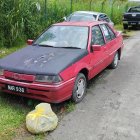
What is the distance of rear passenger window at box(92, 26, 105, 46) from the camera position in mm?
7281

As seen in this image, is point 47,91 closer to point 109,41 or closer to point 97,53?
point 97,53

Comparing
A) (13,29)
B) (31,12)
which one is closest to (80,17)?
(31,12)

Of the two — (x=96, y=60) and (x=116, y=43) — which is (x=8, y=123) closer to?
(x=96, y=60)

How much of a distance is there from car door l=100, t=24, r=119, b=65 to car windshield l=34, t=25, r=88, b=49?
3.10 feet

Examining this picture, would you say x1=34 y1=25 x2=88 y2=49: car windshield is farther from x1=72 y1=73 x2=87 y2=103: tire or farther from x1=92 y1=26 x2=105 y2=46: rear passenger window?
x1=72 y1=73 x2=87 y2=103: tire

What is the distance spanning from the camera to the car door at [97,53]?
6.93m

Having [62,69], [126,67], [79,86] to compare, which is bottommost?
[126,67]

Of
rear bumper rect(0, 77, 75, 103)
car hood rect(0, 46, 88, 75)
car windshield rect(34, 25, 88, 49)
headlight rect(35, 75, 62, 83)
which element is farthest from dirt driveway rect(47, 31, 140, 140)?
car windshield rect(34, 25, 88, 49)

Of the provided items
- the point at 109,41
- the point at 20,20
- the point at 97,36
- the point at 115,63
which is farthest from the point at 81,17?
the point at 97,36

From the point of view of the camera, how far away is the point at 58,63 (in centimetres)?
594

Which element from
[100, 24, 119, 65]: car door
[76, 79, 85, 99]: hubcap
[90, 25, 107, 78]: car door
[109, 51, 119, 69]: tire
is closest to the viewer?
[76, 79, 85, 99]: hubcap

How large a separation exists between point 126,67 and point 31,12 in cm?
551

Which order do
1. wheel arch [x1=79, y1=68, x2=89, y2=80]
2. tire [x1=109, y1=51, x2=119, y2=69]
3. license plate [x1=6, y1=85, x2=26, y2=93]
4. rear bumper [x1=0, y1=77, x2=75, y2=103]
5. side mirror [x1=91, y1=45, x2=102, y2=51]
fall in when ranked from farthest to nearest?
tire [x1=109, y1=51, x2=119, y2=69], side mirror [x1=91, y1=45, x2=102, y2=51], wheel arch [x1=79, y1=68, x2=89, y2=80], license plate [x1=6, y1=85, x2=26, y2=93], rear bumper [x1=0, y1=77, x2=75, y2=103]

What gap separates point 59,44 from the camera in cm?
706
